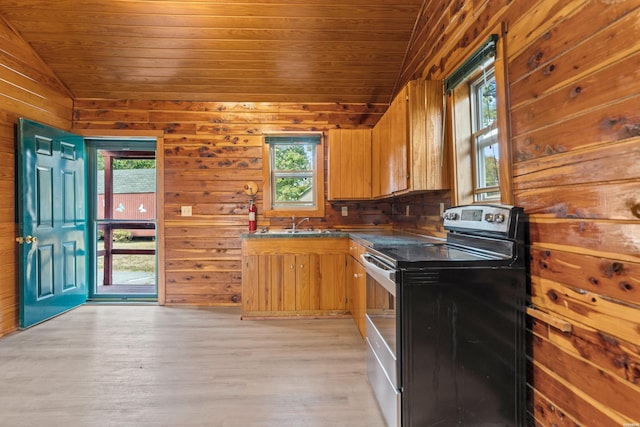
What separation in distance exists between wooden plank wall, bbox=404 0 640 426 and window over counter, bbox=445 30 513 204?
0.96 ft

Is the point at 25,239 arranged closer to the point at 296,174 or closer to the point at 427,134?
the point at 296,174

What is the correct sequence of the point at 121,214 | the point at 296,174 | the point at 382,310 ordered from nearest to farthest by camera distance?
the point at 382,310, the point at 296,174, the point at 121,214

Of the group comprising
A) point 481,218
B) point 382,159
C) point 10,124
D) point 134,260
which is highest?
point 10,124

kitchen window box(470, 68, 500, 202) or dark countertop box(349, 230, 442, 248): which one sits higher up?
kitchen window box(470, 68, 500, 202)

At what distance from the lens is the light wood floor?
1.74 metres

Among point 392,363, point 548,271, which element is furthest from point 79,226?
point 548,271

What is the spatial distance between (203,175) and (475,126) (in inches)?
117

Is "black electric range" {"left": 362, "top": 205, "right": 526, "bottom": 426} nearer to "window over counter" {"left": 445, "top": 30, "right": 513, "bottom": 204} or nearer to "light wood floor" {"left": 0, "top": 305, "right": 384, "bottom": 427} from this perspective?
"light wood floor" {"left": 0, "top": 305, "right": 384, "bottom": 427}

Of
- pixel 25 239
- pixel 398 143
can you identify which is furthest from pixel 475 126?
pixel 25 239

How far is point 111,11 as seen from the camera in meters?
2.78

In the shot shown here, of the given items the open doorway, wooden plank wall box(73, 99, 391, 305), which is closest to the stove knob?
wooden plank wall box(73, 99, 391, 305)

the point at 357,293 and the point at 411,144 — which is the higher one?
the point at 411,144

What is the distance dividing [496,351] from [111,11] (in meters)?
3.85

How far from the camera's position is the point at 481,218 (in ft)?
5.49
